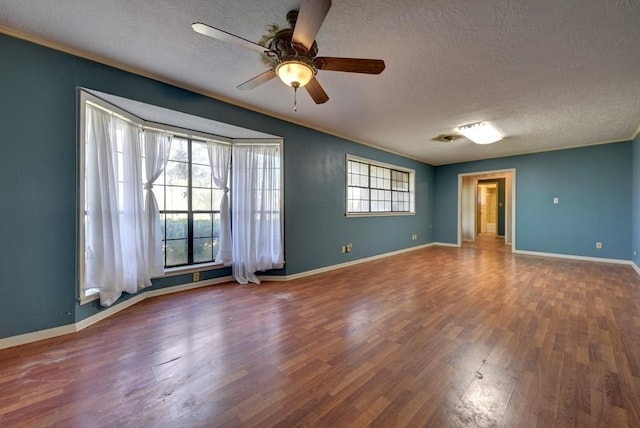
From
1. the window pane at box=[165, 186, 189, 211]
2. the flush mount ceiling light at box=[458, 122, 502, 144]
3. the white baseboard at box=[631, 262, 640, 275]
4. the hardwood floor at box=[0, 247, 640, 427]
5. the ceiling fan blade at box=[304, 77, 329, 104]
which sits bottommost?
the hardwood floor at box=[0, 247, 640, 427]

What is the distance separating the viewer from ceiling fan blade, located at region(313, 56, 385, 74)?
1806 millimetres

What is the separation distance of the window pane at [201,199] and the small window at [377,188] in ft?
8.38

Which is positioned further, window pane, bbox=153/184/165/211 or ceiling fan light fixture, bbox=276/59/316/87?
window pane, bbox=153/184/165/211

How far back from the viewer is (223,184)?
12.4 ft

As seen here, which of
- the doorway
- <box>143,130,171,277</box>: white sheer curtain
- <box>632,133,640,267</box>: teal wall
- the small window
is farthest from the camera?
the doorway

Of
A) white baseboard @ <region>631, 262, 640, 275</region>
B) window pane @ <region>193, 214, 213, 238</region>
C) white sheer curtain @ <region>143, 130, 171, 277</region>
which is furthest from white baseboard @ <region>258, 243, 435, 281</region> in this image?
white baseboard @ <region>631, 262, 640, 275</region>

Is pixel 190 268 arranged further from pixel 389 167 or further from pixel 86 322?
pixel 389 167

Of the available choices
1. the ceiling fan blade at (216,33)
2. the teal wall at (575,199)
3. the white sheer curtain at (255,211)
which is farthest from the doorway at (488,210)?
the ceiling fan blade at (216,33)

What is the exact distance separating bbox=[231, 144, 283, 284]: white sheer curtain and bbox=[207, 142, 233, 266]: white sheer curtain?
90 millimetres

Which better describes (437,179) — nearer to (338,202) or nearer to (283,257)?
(338,202)

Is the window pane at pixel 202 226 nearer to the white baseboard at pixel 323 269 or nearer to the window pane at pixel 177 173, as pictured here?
the window pane at pixel 177 173

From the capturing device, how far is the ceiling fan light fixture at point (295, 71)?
1834mm

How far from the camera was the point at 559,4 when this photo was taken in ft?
5.49

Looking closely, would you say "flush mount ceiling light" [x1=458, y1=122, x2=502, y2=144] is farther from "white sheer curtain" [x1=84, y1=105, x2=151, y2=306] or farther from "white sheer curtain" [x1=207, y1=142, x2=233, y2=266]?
"white sheer curtain" [x1=84, y1=105, x2=151, y2=306]
